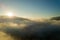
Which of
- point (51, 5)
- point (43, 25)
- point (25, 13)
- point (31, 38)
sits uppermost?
point (51, 5)

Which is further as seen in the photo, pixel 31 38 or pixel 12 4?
pixel 12 4

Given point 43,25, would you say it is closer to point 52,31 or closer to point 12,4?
point 52,31

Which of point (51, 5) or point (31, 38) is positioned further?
point (51, 5)

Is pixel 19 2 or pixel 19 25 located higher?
pixel 19 2

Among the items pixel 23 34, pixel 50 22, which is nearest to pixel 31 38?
pixel 23 34

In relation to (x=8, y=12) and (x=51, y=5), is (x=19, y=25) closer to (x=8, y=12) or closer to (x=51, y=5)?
(x=8, y=12)

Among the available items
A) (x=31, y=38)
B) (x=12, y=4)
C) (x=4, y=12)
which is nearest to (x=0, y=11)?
(x=4, y=12)

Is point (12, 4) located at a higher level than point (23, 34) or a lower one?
higher

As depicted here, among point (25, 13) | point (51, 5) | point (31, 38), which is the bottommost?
point (31, 38)

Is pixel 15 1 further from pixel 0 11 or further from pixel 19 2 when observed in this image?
pixel 0 11
